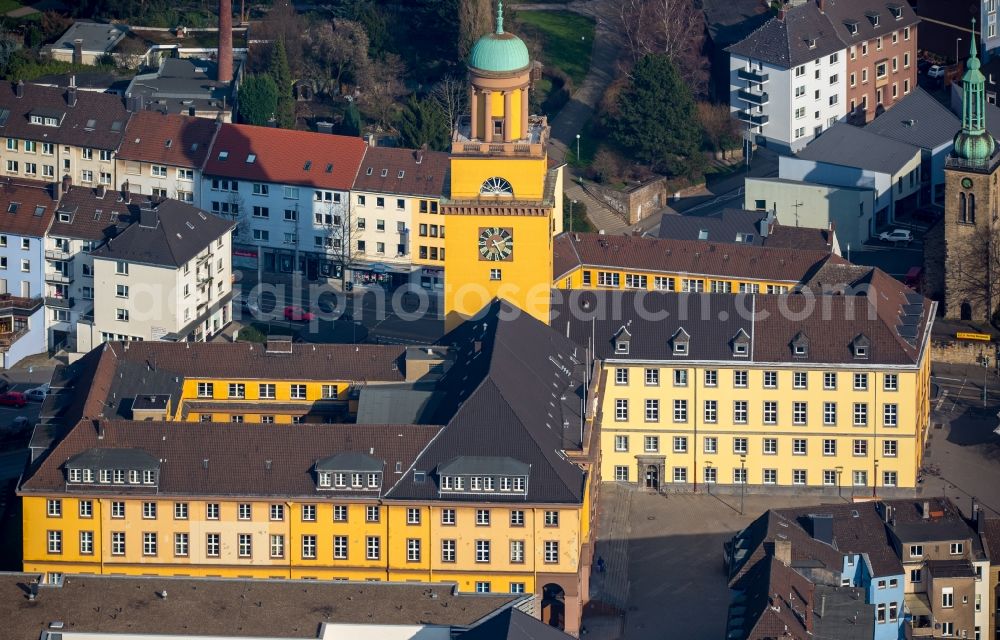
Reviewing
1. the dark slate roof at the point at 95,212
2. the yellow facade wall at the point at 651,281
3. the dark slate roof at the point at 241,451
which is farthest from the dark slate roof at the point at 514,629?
the dark slate roof at the point at 95,212

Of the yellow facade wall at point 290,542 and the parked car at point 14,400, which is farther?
the parked car at point 14,400

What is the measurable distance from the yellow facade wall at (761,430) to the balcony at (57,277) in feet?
133

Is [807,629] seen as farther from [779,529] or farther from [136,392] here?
[136,392]

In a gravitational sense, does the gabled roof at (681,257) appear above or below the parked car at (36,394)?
above

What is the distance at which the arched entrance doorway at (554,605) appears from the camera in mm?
158625

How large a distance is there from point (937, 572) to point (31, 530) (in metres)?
47.0

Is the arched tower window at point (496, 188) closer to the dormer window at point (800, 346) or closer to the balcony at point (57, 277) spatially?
the dormer window at point (800, 346)

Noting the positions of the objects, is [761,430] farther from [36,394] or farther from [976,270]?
[36,394]

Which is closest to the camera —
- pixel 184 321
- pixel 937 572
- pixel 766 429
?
pixel 937 572

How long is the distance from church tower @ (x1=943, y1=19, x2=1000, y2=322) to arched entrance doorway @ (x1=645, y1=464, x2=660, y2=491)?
102ft

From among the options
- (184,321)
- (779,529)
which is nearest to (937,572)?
(779,529)

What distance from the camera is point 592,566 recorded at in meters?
167

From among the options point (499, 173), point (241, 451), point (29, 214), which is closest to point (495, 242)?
point (499, 173)

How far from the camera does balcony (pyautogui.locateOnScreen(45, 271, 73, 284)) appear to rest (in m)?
198
